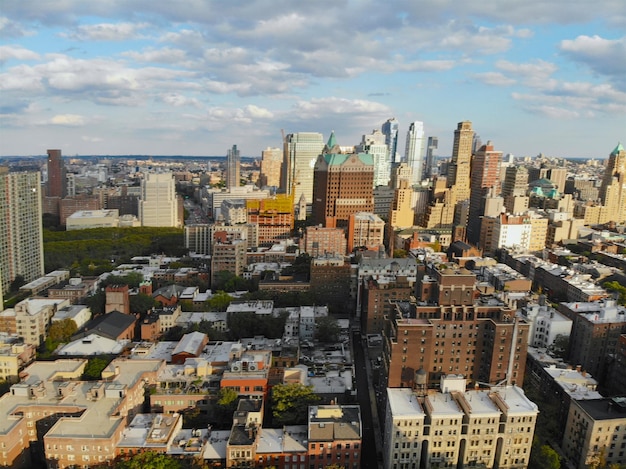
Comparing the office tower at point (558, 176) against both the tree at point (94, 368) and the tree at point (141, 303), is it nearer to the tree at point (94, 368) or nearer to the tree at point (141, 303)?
the tree at point (141, 303)

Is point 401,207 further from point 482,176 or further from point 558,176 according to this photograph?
point 558,176

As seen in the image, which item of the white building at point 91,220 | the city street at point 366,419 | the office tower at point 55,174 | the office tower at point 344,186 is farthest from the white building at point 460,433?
the office tower at point 55,174

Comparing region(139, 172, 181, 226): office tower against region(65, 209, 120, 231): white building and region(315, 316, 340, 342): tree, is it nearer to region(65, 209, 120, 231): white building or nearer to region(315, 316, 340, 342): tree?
region(65, 209, 120, 231): white building

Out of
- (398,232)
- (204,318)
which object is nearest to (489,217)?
(398,232)

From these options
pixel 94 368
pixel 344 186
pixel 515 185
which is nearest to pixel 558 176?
pixel 515 185

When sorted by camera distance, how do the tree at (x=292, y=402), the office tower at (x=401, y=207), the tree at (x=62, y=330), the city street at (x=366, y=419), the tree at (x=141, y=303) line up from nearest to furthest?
1. the tree at (x=292, y=402)
2. the city street at (x=366, y=419)
3. the tree at (x=62, y=330)
4. the tree at (x=141, y=303)
5. the office tower at (x=401, y=207)

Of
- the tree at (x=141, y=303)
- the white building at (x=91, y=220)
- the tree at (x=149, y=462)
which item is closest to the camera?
the tree at (x=149, y=462)

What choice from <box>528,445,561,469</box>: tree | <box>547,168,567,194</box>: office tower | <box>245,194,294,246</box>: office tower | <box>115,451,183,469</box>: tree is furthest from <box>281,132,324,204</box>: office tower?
<box>115,451,183,469</box>: tree
